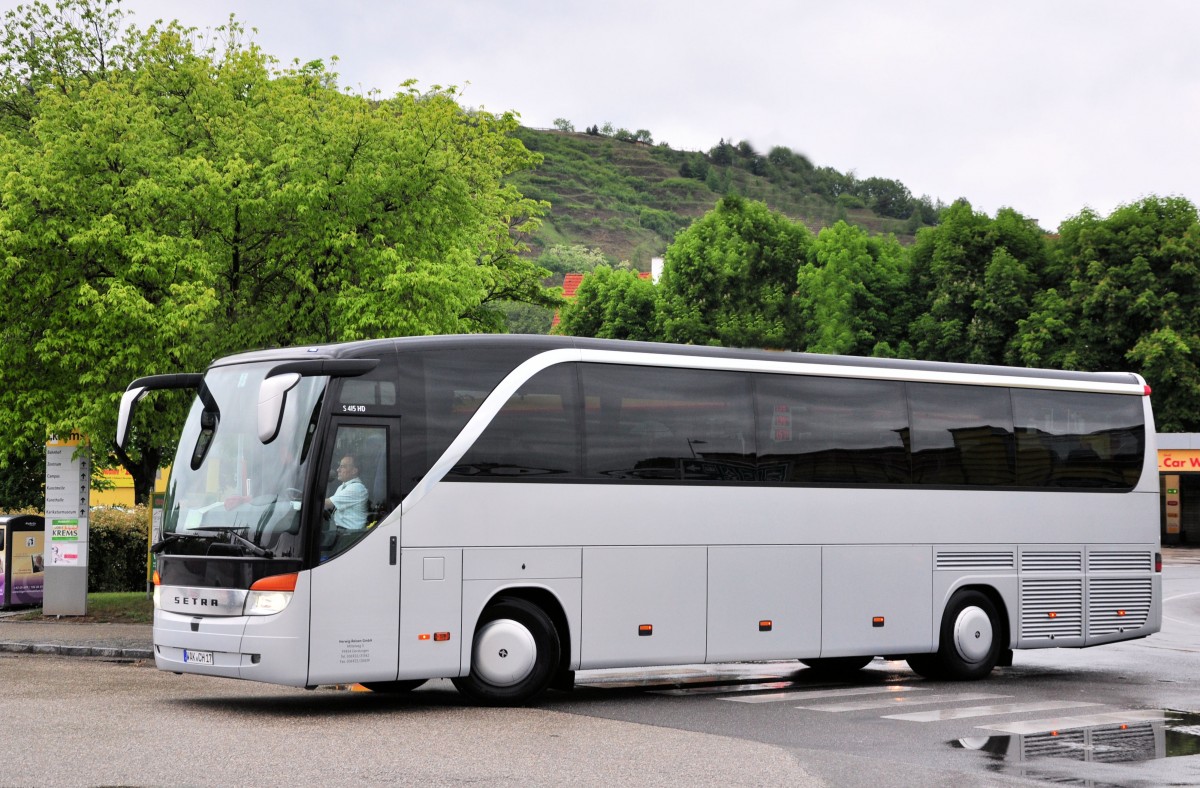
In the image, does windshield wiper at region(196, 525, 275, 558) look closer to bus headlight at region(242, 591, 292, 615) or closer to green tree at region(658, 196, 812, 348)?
bus headlight at region(242, 591, 292, 615)

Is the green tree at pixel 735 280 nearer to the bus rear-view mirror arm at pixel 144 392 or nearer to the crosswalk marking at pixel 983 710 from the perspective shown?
the crosswalk marking at pixel 983 710

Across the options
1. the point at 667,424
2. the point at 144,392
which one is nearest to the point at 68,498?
the point at 144,392

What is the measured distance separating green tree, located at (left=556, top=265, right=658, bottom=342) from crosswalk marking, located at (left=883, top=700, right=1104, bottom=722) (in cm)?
5524

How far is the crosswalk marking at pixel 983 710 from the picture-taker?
43.6 ft

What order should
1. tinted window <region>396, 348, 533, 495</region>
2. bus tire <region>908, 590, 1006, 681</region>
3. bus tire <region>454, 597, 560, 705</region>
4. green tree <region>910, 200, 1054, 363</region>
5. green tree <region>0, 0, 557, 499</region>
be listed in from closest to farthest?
tinted window <region>396, 348, 533, 495</region>
bus tire <region>454, 597, 560, 705</region>
bus tire <region>908, 590, 1006, 681</region>
green tree <region>0, 0, 557, 499</region>
green tree <region>910, 200, 1054, 363</region>

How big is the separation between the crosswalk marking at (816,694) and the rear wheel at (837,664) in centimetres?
142

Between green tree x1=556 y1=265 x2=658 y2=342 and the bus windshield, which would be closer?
the bus windshield

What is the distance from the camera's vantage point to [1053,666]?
1948 centimetres

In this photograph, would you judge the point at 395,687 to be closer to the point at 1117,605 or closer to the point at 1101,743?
the point at 1101,743

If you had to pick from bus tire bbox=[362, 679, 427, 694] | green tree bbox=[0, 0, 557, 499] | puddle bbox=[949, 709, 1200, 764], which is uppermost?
green tree bbox=[0, 0, 557, 499]

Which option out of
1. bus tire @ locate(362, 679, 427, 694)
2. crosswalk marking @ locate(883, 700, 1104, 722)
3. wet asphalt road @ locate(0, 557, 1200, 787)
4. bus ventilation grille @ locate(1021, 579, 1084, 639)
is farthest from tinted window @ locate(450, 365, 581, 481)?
bus ventilation grille @ locate(1021, 579, 1084, 639)

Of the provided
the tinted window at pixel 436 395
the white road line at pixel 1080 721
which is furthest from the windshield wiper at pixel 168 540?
the white road line at pixel 1080 721

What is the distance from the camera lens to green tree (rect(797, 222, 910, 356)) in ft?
213

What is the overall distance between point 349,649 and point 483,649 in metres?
1.32
